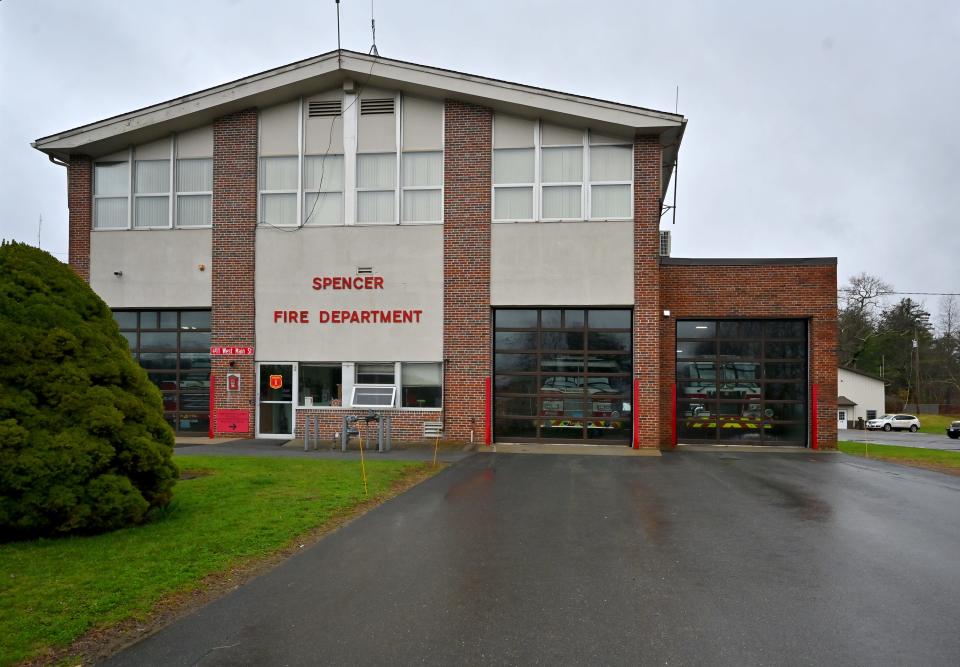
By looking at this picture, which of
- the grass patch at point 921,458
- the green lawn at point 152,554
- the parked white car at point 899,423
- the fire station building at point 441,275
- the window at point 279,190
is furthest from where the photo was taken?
the parked white car at point 899,423

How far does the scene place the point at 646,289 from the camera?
599 inches

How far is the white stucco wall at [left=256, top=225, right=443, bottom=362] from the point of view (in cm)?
1581

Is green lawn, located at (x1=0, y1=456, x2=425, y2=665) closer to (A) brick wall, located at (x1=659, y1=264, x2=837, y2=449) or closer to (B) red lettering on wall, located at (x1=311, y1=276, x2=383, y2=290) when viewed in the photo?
(B) red lettering on wall, located at (x1=311, y1=276, x2=383, y2=290)

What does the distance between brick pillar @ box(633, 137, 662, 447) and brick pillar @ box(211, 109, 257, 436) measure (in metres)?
10.2

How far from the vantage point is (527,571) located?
5484 millimetres

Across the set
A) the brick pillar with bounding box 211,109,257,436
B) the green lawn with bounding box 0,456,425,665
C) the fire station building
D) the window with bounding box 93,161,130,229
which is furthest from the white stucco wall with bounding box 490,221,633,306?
the window with bounding box 93,161,130,229

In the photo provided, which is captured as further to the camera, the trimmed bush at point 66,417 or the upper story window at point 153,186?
the upper story window at point 153,186

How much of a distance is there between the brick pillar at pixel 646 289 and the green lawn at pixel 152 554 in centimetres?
782

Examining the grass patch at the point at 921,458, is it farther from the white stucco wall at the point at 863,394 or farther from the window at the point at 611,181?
the white stucco wall at the point at 863,394

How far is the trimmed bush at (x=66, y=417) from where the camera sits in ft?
19.3

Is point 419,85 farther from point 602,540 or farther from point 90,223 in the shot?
point 602,540

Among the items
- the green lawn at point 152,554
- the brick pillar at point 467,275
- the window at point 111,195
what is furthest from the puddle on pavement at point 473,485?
the window at point 111,195

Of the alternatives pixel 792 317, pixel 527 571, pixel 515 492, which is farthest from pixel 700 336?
pixel 527 571

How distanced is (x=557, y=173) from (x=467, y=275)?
3574 mm
